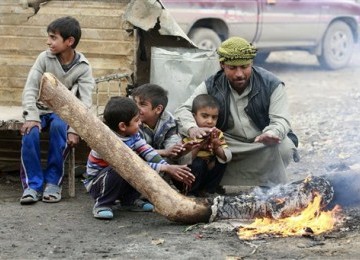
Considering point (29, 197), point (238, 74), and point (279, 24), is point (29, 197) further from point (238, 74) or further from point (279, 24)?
point (279, 24)

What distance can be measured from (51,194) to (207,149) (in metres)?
1.38

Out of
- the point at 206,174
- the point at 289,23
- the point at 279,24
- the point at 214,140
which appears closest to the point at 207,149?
the point at 214,140

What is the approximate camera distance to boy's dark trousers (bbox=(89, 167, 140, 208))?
19.6 feet

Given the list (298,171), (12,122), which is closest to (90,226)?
(12,122)

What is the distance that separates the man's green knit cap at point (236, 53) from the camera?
6.25 metres

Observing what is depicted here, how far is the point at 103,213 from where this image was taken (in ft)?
19.9

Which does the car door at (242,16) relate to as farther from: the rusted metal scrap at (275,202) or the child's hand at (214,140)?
the rusted metal scrap at (275,202)

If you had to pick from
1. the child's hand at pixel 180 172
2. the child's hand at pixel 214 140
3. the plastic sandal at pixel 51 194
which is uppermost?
the child's hand at pixel 214 140

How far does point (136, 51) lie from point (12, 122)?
1624 mm

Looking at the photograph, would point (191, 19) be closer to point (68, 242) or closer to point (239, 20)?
point (239, 20)

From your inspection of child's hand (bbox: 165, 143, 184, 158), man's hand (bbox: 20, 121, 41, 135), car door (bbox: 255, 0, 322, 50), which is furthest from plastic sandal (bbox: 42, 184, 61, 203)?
car door (bbox: 255, 0, 322, 50)

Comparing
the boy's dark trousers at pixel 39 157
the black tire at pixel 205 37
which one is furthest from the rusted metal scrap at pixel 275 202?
the black tire at pixel 205 37

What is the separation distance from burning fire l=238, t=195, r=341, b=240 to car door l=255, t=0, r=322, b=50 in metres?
9.09

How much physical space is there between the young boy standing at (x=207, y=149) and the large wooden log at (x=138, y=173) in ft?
2.09
